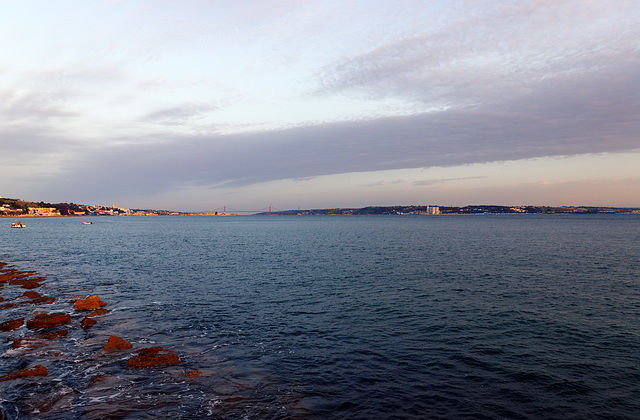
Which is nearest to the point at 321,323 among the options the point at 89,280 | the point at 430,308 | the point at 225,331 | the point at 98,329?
the point at 225,331

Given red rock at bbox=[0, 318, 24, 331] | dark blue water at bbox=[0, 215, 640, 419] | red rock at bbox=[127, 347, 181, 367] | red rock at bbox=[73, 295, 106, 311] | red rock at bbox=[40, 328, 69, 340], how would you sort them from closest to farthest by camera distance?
dark blue water at bbox=[0, 215, 640, 419] → red rock at bbox=[127, 347, 181, 367] → red rock at bbox=[40, 328, 69, 340] → red rock at bbox=[0, 318, 24, 331] → red rock at bbox=[73, 295, 106, 311]

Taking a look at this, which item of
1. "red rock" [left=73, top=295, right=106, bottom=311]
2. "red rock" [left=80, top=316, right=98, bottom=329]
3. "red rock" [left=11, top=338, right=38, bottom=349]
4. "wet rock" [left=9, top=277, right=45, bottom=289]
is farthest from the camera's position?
"wet rock" [left=9, top=277, right=45, bottom=289]

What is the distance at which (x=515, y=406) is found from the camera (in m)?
17.2

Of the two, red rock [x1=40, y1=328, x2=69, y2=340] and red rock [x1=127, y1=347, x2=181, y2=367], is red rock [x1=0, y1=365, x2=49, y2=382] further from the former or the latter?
red rock [x1=40, y1=328, x2=69, y2=340]

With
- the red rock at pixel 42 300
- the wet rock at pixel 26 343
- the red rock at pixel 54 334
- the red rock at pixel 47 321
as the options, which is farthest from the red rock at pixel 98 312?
the red rock at pixel 42 300

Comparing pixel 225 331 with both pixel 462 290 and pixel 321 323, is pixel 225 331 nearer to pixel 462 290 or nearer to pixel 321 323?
pixel 321 323

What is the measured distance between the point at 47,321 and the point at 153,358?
13.7 m

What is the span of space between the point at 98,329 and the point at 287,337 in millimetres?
14972

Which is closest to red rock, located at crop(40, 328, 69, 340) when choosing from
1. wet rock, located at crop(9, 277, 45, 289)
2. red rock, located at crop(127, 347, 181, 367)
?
red rock, located at crop(127, 347, 181, 367)

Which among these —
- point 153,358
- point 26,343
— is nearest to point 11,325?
point 26,343

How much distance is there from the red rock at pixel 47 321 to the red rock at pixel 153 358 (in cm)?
1152

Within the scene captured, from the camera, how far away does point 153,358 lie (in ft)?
72.5

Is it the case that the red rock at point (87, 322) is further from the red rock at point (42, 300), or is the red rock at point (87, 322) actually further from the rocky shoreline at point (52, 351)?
the red rock at point (42, 300)

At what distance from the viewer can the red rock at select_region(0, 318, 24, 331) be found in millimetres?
28484
